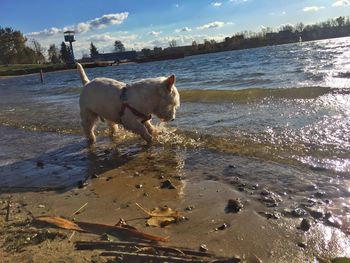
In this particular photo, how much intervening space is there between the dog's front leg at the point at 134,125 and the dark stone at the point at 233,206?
329cm

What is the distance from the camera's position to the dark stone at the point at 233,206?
397cm

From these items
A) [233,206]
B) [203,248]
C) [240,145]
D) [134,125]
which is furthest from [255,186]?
[134,125]

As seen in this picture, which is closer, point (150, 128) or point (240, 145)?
point (240, 145)

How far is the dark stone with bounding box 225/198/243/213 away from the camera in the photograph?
156 inches

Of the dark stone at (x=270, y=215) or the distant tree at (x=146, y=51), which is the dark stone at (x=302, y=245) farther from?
the distant tree at (x=146, y=51)

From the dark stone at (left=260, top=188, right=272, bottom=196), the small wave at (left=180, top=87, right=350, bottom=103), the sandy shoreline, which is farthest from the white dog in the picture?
the small wave at (left=180, top=87, right=350, bottom=103)

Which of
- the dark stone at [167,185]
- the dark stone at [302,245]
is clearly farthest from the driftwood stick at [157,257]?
the dark stone at [167,185]

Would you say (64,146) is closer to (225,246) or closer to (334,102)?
(225,246)

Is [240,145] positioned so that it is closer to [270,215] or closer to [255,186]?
[255,186]

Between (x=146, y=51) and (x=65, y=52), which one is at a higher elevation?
(x=65, y=52)

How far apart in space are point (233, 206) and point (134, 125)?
3437mm

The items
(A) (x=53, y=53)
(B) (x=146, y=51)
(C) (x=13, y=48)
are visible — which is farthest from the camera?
(A) (x=53, y=53)

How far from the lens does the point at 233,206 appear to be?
4027mm

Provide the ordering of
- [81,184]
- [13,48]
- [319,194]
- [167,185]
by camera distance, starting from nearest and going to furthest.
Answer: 1. [319,194]
2. [167,185]
3. [81,184]
4. [13,48]
